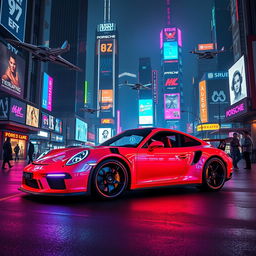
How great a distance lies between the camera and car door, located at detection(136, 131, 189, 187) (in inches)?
167

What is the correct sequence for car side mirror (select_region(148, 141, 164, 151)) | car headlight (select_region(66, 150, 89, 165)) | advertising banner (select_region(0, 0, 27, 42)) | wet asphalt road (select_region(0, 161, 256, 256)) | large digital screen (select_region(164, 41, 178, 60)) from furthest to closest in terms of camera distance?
large digital screen (select_region(164, 41, 178, 60))
advertising banner (select_region(0, 0, 27, 42))
car side mirror (select_region(148, 141, 164, 151))
car headlight (select_region(66, 150, 89, 165))
wet asphalt road (select_region(0, 161, 256, 256))

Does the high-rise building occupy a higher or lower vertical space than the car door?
higher

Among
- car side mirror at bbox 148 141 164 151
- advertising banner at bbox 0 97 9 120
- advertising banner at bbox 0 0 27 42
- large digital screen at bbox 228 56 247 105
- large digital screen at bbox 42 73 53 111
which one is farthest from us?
large digital screen at bbox 42 73 53 111

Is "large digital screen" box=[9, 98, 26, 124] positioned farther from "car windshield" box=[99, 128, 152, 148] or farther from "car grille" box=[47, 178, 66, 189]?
"car grille" box=[47, 178, 66, 189]

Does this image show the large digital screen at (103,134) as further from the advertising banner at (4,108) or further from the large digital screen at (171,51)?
the advertising banner at (4,108)

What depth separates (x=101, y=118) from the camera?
137m

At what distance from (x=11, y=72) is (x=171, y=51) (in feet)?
429

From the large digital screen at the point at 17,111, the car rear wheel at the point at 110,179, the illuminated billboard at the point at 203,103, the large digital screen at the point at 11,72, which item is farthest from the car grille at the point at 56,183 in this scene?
the illuminated billboard at the point at 203,103

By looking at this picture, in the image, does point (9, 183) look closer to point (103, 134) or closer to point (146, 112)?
point (103, 134)

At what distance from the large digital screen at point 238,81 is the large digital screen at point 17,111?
2661 cm

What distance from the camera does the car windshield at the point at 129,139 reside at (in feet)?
15.2

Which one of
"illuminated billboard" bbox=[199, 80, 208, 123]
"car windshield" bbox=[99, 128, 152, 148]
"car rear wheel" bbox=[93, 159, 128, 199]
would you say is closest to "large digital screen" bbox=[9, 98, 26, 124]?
"car windshield" bbox=[99, 128, 152, 148]

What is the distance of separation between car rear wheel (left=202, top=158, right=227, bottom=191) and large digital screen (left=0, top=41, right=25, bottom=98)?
28.0 m

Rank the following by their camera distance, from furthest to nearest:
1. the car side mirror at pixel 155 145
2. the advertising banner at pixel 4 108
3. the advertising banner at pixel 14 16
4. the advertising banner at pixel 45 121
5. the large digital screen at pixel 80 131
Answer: the large digital screen at pixel 80 131
the advertising banner at pixel 45 121
the advertising banner at pixel 4 108
the advertising banner at pixel 14 16
the car side mirror at pixel 155 145
